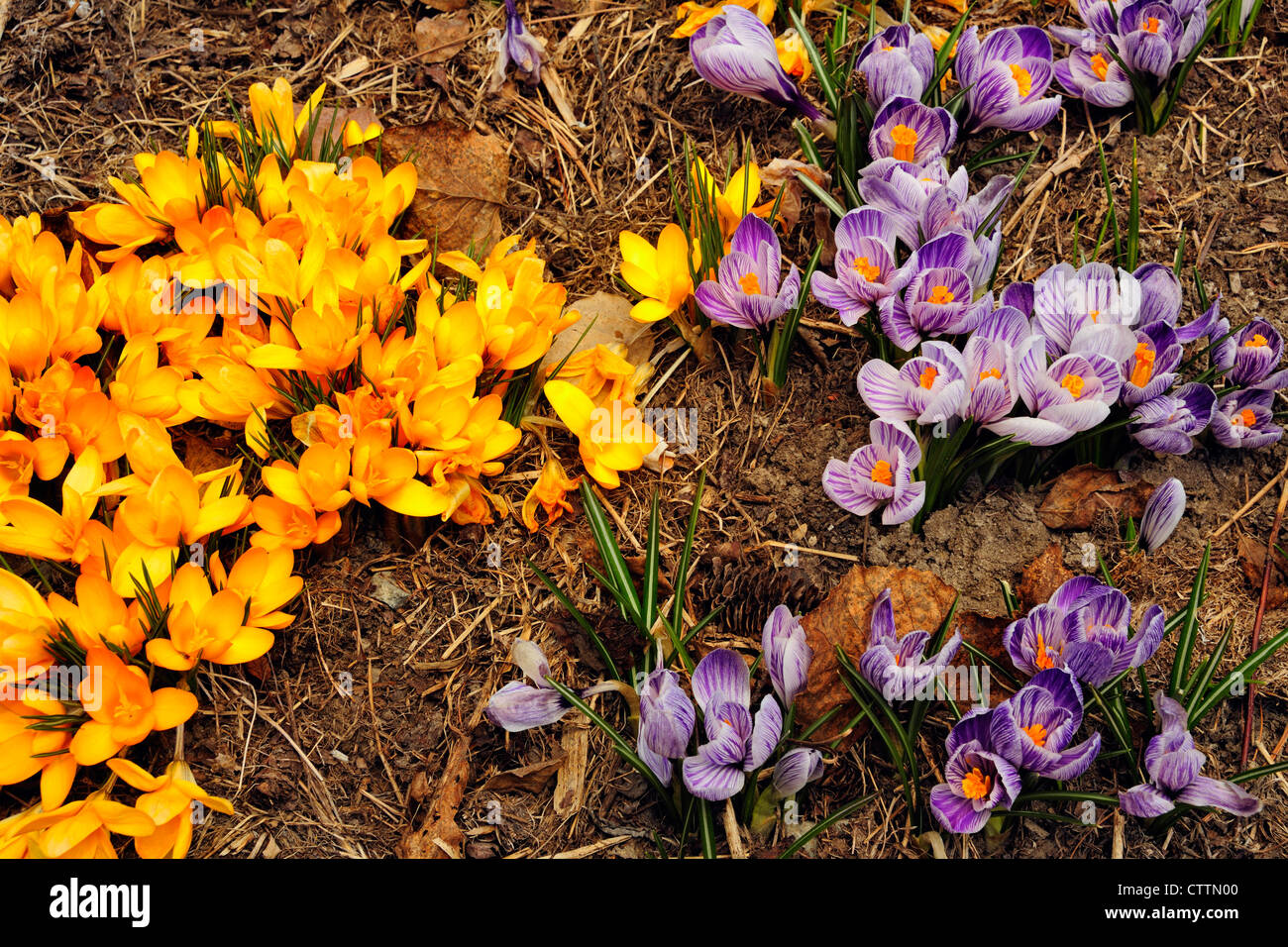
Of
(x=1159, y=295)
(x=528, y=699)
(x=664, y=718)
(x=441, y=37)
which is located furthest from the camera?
(x=441, y=37)

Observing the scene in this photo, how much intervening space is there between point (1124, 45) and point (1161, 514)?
3.34 feet

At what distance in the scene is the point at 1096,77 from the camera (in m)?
2.16

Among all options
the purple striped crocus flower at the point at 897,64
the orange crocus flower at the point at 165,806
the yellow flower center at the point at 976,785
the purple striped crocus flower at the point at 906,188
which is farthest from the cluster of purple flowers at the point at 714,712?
the purple striped crocus flower at the point at 897,64

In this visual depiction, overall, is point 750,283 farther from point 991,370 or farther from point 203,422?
point 203,422

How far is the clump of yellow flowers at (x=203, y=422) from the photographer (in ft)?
5.06

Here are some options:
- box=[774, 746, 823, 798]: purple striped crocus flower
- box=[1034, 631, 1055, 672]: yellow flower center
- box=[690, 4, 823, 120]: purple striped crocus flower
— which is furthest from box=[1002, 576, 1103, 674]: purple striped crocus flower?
box=[690, 4, 823, 120]: purple striped crocus flower

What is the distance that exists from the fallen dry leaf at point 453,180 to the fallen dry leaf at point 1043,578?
4.01 ft

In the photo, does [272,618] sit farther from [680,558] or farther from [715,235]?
[715,235]

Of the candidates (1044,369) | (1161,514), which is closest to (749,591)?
(1044,369)

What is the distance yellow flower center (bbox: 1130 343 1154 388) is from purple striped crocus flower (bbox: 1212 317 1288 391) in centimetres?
16

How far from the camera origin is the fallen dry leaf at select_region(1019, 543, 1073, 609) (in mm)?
1695

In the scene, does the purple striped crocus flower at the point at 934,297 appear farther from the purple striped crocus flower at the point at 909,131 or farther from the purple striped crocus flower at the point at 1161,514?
the purple striped crocus flower at the point at 1161,514

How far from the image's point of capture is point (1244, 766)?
161cm

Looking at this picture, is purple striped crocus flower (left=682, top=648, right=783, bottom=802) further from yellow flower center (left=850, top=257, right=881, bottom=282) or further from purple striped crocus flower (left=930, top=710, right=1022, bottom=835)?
yellow flower center (left=850, top=257, right=881, bottom=282)
